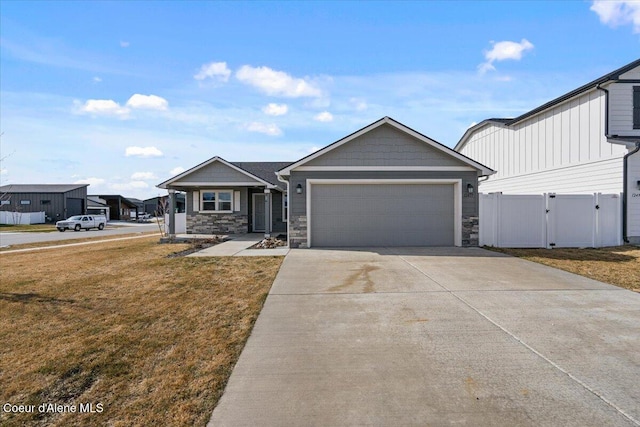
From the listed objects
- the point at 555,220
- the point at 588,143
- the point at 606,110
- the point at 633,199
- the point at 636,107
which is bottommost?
the point at 555,220

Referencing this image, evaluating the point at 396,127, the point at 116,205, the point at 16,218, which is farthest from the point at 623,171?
the point at 116,205

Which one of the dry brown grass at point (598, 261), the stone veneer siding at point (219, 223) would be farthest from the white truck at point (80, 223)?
the dry brown grass at point (598, 261)

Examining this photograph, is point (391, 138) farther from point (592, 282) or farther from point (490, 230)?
point (592, 282)

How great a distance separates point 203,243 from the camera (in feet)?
47.1

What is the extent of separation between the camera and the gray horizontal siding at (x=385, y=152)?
487 inches

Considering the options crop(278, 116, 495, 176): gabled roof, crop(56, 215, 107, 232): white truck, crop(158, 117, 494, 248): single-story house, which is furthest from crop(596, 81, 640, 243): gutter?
crop(56, 215, 107, 232): white truck

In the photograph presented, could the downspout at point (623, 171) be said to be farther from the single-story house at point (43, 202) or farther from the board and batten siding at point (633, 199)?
the single-story house at point (43, 202)

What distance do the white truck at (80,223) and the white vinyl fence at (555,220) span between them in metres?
32.3

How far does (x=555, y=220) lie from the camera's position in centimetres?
1252

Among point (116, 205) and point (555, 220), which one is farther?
point (116, 205)

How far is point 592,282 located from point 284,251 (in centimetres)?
799

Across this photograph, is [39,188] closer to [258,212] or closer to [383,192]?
[258,212]

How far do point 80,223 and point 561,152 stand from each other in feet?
114

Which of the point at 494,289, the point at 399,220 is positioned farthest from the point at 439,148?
the point at 494,289
